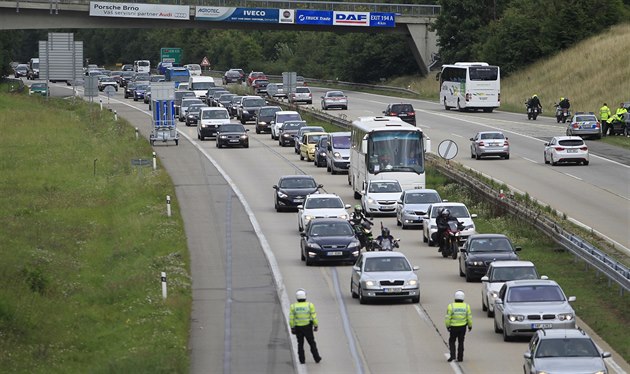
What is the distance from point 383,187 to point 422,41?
248ft

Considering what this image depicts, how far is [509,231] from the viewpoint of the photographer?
44281 millimetres

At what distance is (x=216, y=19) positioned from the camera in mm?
113688

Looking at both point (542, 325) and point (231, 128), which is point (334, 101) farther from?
point (542, 325)

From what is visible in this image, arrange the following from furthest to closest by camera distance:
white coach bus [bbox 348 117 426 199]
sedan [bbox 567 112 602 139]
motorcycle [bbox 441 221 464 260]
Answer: sedan [bbox 567 112 602 139] < white coach bus [bbox 348 117 426 199] < motorcycle [bbox 441 221 464 260]

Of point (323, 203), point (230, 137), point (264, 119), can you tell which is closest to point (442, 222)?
point (323, 203)

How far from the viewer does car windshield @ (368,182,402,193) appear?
49.4 m

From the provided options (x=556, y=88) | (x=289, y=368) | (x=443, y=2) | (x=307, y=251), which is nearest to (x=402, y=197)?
(x=307, y=251)

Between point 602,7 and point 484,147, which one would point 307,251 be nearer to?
point 484,147

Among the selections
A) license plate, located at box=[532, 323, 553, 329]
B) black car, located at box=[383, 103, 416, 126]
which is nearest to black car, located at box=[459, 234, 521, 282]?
license plate, located at box=[532, 323, 553, 329]

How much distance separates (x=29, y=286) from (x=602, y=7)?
81329 millimetres

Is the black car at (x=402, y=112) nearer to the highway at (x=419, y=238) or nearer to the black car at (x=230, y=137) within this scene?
the highway at (x=419, y=238)

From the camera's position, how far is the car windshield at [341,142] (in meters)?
61.9

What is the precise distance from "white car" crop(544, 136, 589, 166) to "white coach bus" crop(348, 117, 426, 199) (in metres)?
12.2

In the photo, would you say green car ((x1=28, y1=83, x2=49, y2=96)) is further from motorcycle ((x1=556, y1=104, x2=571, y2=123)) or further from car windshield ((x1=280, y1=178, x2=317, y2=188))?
car windshield ((x1=280, y1=178, x2=317, y2=188))
